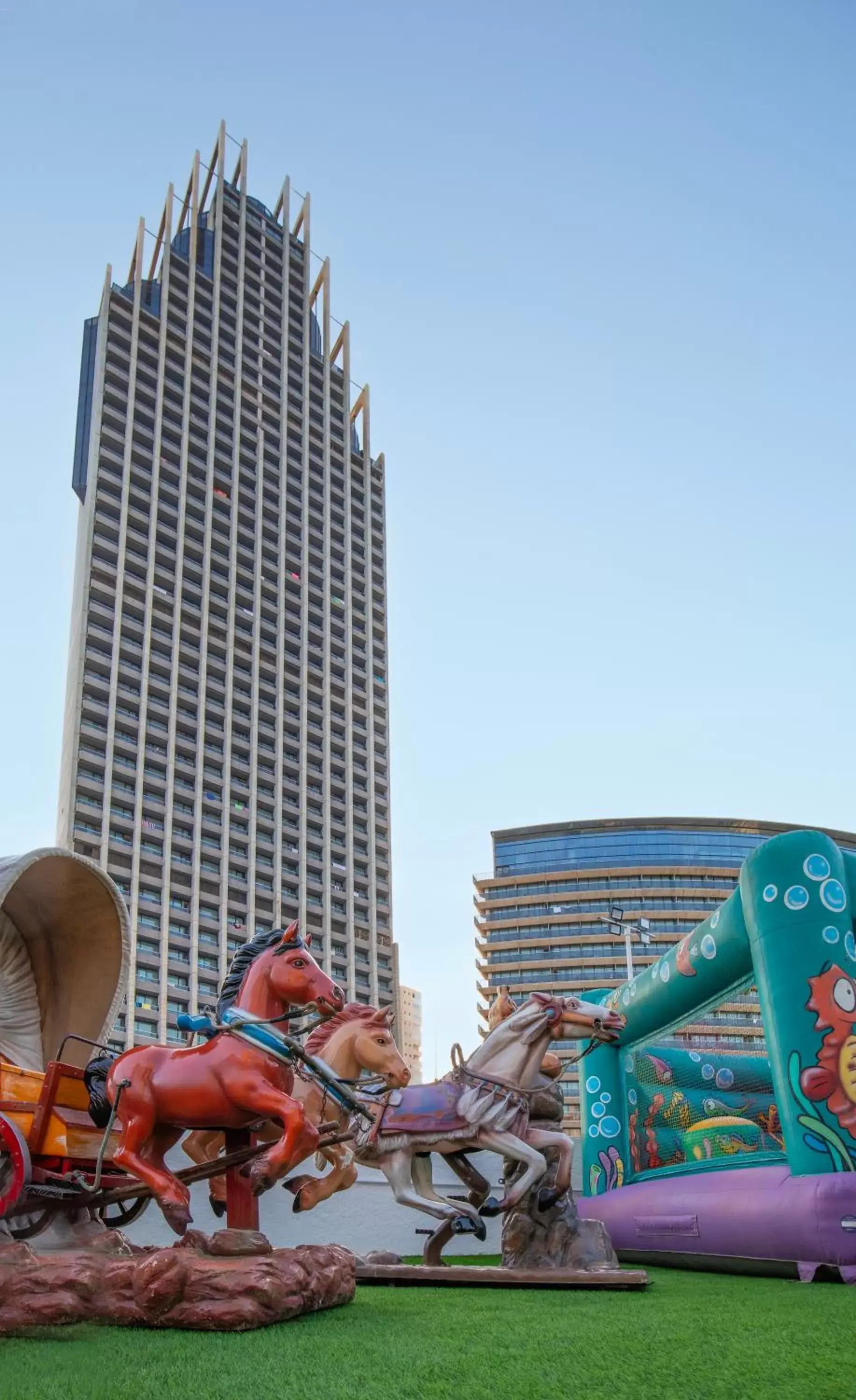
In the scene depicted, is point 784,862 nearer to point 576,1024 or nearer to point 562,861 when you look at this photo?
point 576,1024

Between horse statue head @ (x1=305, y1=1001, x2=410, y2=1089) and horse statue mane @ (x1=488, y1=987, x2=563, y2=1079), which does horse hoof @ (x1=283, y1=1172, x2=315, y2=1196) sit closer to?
horse statue head @ (x1=305, y1=1001, x2=410, y2=1089)

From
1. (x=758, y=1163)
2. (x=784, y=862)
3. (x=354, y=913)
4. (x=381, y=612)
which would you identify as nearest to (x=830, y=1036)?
(x=784, y=862)

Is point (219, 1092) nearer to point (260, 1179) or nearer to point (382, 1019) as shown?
point (260, 1179)

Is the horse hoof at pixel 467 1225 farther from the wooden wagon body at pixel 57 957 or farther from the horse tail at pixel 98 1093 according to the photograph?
the horse tail at pixel 98 1093

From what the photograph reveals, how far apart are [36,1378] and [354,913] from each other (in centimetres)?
6575

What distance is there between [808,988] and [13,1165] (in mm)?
6281

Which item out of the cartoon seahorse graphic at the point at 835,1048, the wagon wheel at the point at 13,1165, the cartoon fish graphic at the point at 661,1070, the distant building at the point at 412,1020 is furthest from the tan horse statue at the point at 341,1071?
the distant building at the point at 412,1020

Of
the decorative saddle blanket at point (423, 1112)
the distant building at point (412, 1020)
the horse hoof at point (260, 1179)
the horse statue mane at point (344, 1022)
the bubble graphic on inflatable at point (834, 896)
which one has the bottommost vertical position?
the horse hoof at point (260, 1179)

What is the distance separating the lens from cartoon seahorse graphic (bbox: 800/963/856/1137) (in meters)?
8.91

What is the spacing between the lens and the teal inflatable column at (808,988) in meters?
8.93

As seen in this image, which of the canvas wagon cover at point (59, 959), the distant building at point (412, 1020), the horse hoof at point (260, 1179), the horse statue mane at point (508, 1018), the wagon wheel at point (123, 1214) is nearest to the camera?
the horse hoof at point (260, 1179)

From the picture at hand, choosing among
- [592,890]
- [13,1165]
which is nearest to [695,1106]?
[13,1165]

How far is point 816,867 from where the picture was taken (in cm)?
958

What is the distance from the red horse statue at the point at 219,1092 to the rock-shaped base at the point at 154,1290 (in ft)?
1.55
